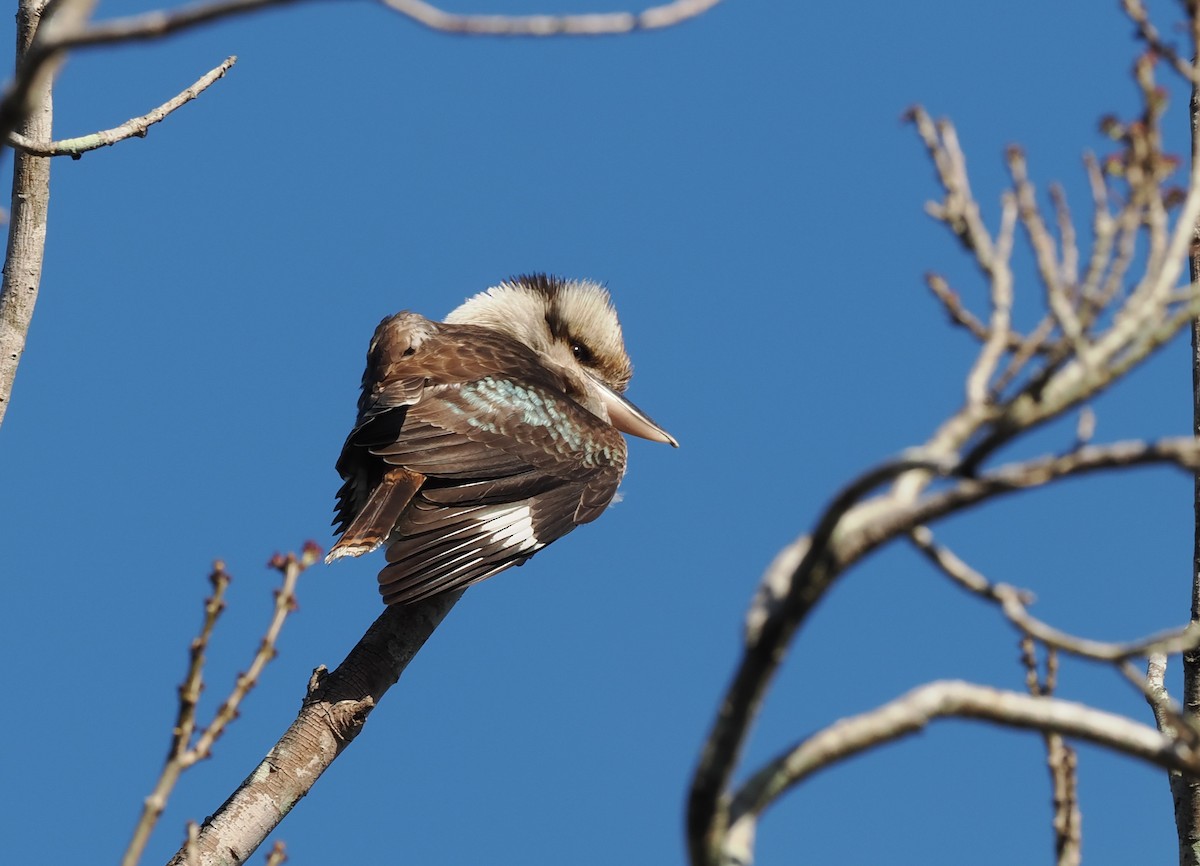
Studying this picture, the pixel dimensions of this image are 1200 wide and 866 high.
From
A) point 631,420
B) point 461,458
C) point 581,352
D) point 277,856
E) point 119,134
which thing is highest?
point 581,352

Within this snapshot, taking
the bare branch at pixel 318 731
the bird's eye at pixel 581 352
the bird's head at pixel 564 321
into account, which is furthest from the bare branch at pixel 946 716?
the bird's eye at pixel 581 352

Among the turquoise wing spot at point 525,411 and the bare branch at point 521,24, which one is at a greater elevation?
the turquoise wing spot at point 525,411

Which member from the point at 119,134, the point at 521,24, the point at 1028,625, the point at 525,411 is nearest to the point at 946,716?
the point at 1028,625

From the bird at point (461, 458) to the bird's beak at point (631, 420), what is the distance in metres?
0.05

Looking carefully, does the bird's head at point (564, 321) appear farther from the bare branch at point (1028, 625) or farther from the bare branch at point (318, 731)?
the bare branch at point (1028, 625)

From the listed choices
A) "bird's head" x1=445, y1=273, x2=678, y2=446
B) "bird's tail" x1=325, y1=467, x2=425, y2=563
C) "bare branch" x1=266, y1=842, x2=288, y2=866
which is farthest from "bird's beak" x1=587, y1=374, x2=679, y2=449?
"bare branch" x1=266, y1=842, x2=288, y2=866

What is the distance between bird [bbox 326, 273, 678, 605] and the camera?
532 cm

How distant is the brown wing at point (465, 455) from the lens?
5379mm

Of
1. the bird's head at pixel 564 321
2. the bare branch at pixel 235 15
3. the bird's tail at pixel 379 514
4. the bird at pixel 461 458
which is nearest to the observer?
the bare branch at pixel 235 15

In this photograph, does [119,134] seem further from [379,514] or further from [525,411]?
[525,411]

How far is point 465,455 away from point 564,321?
207 cm

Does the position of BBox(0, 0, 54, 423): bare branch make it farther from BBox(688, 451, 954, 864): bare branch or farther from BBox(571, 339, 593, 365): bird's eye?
BBox(571, 339, 593, 365): bird's eye

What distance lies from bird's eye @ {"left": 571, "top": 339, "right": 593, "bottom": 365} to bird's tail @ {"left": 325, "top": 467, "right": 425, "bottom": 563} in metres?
2.30

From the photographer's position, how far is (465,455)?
19.2ft
